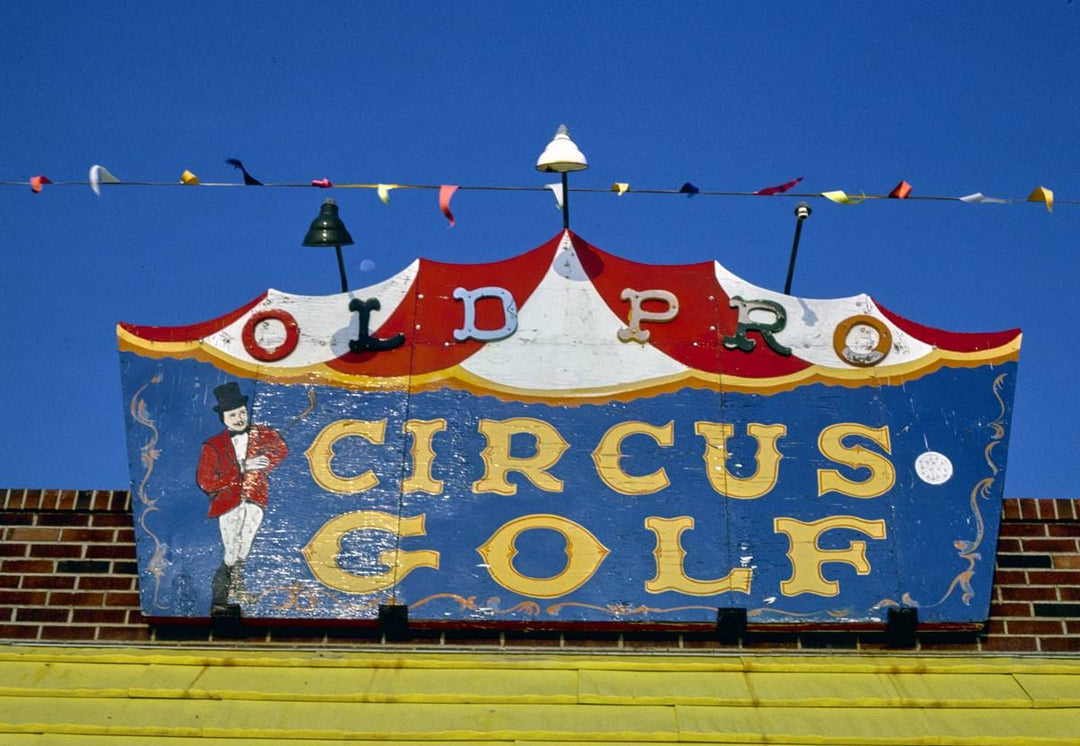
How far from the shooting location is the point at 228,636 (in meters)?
10.3

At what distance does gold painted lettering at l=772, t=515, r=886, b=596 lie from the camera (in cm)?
1034

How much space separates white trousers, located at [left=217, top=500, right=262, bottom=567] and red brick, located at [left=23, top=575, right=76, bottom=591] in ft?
3.76

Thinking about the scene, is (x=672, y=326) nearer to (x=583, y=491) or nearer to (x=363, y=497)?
(x=583, y=491)

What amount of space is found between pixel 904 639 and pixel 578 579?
217cm

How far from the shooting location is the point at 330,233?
11453 mm

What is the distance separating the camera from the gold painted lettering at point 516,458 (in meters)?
10.7

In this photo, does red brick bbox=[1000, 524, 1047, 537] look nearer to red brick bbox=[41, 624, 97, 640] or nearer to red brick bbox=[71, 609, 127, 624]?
red brick bbox=[71, 609, 127, 624]

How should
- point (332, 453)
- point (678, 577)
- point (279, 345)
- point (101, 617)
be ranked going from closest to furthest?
1. point (678, 577)
2. point (101, 617)
3. point (332, 453)
4. point (279, 345)

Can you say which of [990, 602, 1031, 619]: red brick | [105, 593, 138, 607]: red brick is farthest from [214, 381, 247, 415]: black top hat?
[990, 602, 1031, 619]: red brick

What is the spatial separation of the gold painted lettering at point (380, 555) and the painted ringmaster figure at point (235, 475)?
46cm

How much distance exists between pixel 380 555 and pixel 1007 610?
13.9 feet

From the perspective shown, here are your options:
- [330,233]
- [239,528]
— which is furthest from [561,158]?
[239,528]

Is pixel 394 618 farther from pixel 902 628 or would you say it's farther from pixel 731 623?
pixel 902 628

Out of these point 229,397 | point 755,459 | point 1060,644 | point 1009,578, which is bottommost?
point 1060,644
